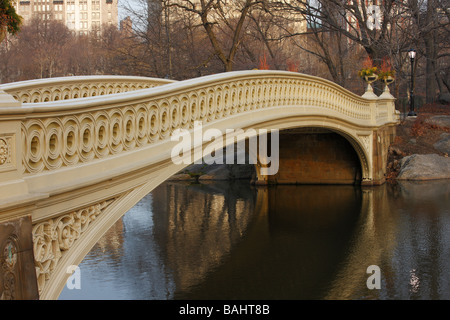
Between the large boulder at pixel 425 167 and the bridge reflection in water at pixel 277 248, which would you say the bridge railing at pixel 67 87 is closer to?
the bridge reflection in water at pixel 277 248

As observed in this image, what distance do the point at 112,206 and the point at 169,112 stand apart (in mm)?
1619

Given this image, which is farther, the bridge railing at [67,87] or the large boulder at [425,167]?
the large boulder at [425,167]

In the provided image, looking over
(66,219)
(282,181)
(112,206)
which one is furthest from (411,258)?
(282,181)

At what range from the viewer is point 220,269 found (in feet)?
32.5

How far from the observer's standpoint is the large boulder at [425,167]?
1933 cm

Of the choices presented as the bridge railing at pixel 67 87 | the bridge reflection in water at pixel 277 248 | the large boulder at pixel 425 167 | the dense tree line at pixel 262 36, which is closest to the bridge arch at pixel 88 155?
A: the bridge reflection in water at pixel 277 248

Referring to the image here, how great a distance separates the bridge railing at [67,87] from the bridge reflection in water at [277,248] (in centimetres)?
282

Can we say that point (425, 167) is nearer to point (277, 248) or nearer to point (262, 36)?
point (277, 248)

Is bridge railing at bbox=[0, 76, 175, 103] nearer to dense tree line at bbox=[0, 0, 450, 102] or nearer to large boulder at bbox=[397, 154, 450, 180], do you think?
dense tree line at bbox=[0, 0, 450, 102]

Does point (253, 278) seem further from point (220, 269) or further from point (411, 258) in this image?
point (411, 258)

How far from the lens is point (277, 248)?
37.6ft
